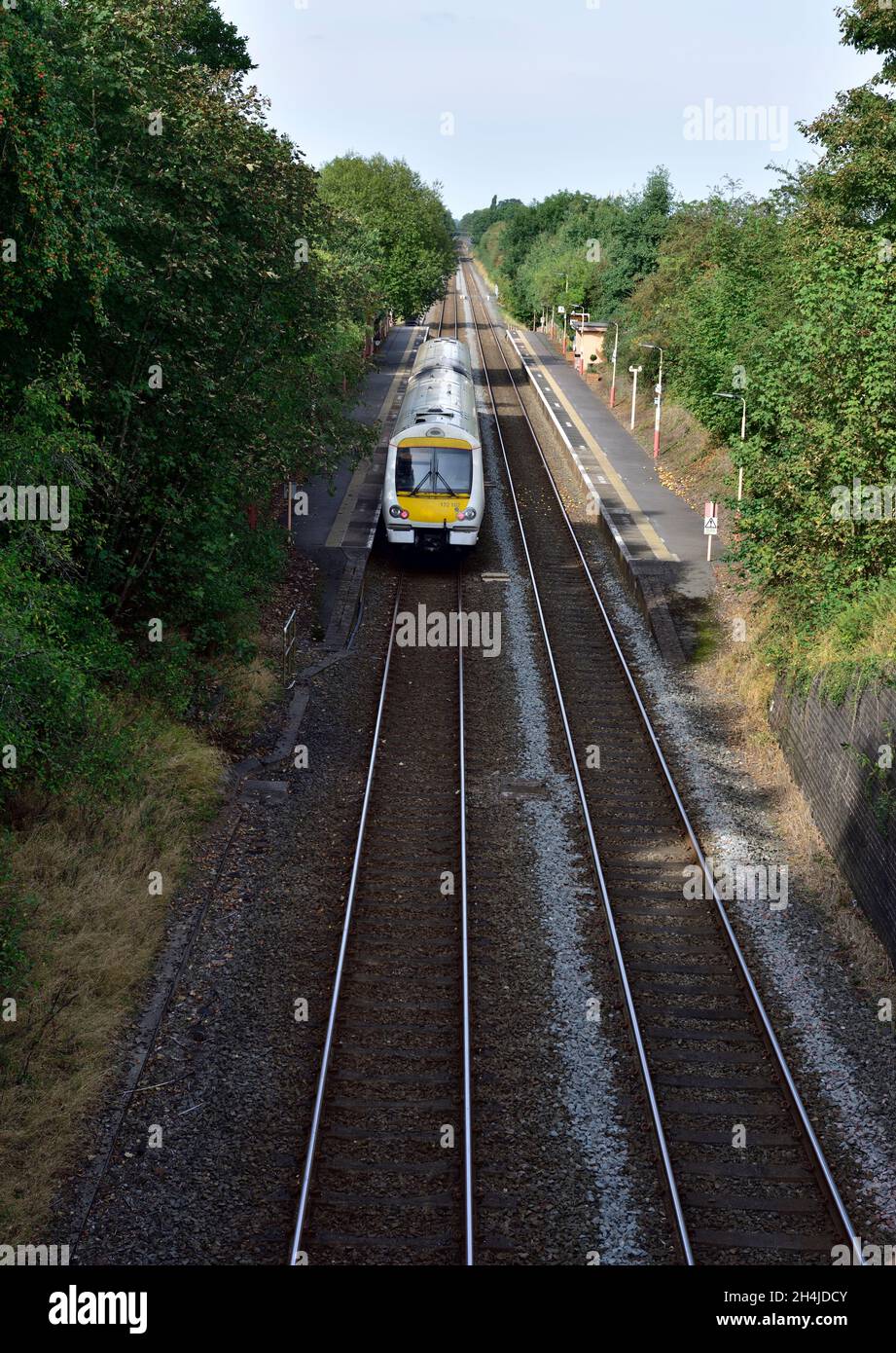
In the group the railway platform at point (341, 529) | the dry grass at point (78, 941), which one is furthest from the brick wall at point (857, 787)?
the railway platform at point (341, 529)

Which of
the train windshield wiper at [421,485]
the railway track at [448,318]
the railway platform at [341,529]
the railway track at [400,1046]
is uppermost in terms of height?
the railway track at [448,318]

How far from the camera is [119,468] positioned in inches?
562

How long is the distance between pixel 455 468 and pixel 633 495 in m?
8.68

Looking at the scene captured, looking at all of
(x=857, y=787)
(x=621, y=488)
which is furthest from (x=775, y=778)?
(x=621, y=488)

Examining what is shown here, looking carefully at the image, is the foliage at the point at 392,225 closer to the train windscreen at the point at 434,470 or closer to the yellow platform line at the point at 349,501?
the yellow platform line at the point at 349,501

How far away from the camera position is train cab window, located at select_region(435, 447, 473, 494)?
24344 mm

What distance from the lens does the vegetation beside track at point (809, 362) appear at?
16484mm

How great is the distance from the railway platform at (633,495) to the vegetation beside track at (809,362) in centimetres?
130

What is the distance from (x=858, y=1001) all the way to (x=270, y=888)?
20.2 feet

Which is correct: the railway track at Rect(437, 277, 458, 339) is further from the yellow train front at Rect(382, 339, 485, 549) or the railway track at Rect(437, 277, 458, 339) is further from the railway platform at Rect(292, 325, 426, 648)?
the yellow train front at Rect(382, 339, 485, 549)

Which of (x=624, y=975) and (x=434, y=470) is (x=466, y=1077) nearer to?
(x=624, y=975)

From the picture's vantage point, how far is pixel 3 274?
11211 millimetres

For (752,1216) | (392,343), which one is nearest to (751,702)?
(752,1216)
